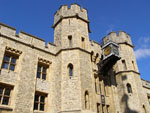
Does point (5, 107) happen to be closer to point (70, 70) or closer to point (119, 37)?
point (70, 70)

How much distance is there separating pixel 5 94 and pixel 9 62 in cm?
232

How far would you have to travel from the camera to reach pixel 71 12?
51.1 ft

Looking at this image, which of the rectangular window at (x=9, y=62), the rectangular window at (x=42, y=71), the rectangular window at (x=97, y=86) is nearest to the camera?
the rectangular window at (x=9, y=62)

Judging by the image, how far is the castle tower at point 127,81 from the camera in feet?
48.6

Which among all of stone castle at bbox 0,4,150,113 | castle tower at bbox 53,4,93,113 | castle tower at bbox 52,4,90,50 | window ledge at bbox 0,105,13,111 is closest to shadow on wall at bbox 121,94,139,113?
stone castle at bbox 0,4,150,113

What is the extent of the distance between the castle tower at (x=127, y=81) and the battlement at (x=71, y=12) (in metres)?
4.99

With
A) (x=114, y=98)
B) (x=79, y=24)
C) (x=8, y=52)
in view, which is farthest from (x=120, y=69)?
(x=8, y=52)

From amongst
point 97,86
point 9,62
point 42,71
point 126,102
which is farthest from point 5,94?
point 126,102

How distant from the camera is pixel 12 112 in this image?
980 centimetres

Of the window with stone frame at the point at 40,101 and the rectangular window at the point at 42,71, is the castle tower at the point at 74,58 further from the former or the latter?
the window with stone frame at the point at 40,101

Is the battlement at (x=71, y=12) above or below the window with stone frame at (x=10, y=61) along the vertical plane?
above

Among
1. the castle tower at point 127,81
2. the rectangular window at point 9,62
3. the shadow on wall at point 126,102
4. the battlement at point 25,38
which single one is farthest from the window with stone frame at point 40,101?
the shadow on wall at point 126,102

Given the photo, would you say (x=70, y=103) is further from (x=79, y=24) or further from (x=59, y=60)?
(x=79, y=24)

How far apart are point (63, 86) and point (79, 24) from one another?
6286mm
